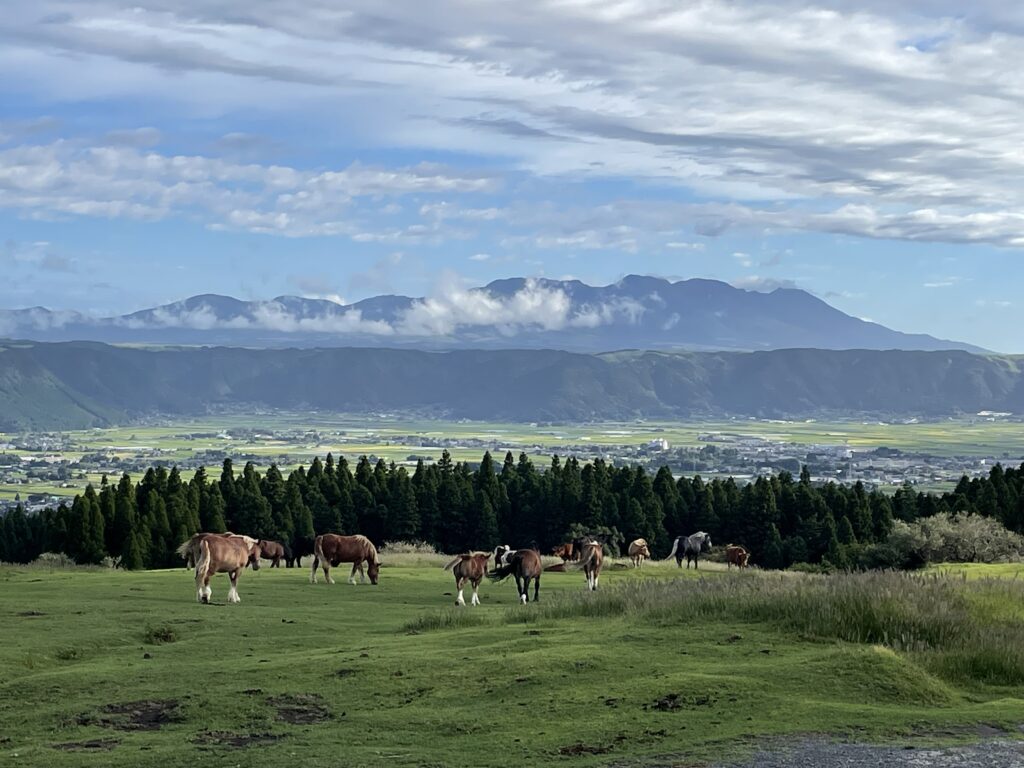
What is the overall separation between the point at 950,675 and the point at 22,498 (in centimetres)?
13691

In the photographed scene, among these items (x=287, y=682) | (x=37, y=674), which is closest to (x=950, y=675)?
(x=287, y=682)

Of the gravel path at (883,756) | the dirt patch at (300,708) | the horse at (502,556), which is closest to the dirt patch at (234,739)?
the dirt patch at (300,708)

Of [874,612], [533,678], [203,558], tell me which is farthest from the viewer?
[203,558]

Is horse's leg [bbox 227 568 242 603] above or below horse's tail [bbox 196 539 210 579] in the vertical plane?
below

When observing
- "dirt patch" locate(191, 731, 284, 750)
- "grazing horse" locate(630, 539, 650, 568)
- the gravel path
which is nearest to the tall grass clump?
the gravel path

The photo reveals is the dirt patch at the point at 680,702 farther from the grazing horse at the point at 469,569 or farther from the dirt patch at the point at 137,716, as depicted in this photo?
the grazing horse at the point at 469,569

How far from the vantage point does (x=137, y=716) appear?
15.3 meters

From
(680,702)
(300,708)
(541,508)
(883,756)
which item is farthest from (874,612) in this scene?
(541,508)

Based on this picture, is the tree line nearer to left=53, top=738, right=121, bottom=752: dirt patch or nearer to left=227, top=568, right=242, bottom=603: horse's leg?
left=227, top=568, right=242, bottom=603: horse's leg

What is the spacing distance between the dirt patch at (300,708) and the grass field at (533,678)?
0.12 feet

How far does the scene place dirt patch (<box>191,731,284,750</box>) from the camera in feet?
45.5

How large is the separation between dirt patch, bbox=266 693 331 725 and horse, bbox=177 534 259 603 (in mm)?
13368

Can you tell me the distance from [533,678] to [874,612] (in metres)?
6.09

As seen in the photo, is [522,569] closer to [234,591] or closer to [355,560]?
[234,591]
